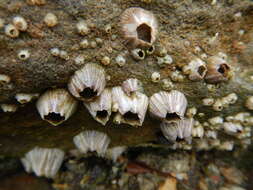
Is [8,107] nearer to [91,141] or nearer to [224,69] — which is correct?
[91,141]

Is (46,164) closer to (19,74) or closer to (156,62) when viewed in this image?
(19,74)

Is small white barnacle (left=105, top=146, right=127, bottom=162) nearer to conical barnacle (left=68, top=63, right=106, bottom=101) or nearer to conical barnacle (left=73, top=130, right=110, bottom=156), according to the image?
conical barnacle (left=73, top=130, right=110, bottom=156)

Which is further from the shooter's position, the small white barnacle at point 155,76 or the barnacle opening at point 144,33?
the small white barnacle at point 155,76

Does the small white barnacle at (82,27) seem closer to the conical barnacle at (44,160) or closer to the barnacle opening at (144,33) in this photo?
the barnacle opening at (144,33)

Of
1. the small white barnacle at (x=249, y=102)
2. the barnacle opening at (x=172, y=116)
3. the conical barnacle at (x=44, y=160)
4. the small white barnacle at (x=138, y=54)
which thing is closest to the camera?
the small white barnacle at (x=138, y=54)

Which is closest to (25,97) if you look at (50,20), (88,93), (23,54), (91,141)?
(23,54)

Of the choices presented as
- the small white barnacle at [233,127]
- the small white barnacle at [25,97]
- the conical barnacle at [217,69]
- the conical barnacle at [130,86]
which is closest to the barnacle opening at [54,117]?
the small white barnacle at [25,97]
